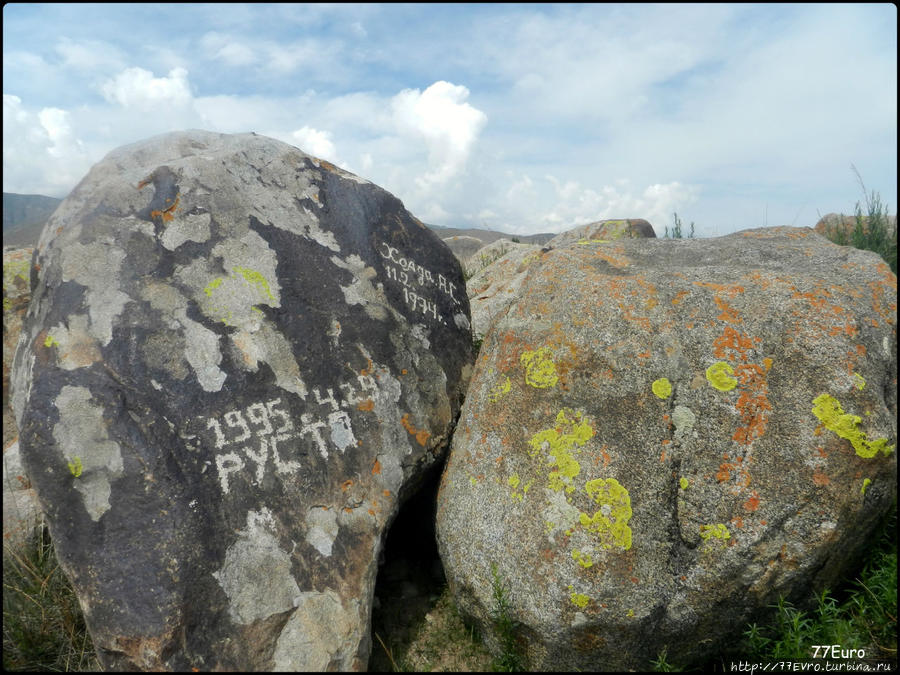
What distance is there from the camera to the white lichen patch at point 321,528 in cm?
339

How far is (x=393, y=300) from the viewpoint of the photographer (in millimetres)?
4512

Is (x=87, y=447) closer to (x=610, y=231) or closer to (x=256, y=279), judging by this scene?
(x=256, y=279)

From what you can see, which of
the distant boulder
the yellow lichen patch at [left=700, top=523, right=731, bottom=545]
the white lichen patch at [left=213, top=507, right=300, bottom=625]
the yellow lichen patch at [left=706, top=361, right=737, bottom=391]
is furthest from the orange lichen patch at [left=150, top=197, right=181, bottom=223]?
the distant boulder

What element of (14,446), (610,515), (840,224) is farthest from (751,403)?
(840,224)

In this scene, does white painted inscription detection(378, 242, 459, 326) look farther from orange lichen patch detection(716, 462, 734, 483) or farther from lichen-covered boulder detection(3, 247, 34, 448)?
lichen-covered boulder detection(3, 247, 34, 448)

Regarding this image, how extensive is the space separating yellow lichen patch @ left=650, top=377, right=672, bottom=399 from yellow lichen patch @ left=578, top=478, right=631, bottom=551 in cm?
62

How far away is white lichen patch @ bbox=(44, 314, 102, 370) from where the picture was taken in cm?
325

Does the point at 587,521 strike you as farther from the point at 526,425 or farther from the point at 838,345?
the point at 838,345

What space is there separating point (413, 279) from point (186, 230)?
1.83 metres

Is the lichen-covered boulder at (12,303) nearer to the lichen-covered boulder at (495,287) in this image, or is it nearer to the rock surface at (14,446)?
the rock surface at (14,446)

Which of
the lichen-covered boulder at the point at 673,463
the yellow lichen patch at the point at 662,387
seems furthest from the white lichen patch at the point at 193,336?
the yellow lichen patch at the point at 662,387

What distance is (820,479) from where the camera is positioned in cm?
310

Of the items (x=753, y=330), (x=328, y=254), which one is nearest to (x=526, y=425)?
(x=753, y=330)

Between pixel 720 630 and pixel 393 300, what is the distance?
3.21 m
